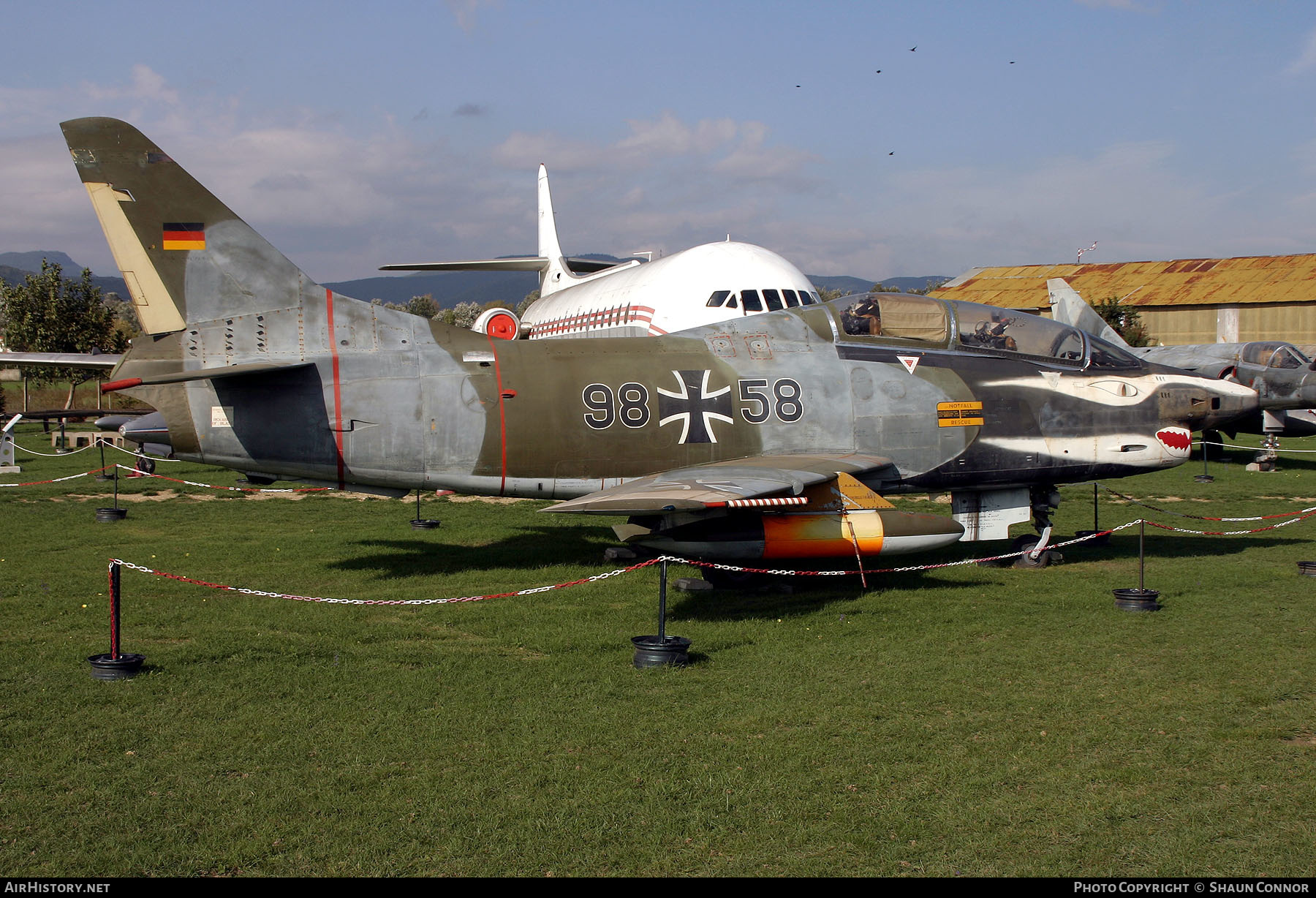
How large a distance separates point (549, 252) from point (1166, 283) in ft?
136

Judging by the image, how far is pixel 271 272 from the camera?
11.3 meters

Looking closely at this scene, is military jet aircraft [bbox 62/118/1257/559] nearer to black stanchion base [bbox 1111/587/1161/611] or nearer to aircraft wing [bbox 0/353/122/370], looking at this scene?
black stanchion base [bbox 1111/587/1161/611]


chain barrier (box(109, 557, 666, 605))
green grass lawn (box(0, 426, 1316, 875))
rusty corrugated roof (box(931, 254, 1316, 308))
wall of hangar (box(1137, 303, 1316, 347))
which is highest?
rusty corrugated roof (box(931, 254, 1316, 308))

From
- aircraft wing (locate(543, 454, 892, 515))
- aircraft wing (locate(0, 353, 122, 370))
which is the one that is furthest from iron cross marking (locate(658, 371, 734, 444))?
aircraft wing (locate(0, 353, 122, 370))

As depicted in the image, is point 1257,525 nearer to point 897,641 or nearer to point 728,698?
point 897,641

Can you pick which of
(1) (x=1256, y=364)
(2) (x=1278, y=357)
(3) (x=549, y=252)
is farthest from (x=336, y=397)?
(3) (x=549, y=252)

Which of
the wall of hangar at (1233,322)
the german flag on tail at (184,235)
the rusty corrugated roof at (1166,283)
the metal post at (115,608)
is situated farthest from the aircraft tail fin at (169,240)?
the wall of hangar at (1233,322)

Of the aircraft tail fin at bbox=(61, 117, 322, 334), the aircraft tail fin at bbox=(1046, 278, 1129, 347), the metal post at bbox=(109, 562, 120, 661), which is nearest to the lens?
Answer: the metal post at bbox=(109, 562, 120, 661)

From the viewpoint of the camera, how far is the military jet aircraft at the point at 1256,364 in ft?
70.2

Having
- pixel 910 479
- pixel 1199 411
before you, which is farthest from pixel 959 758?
pixel 1199 411

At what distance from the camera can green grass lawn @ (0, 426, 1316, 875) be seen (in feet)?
16.5

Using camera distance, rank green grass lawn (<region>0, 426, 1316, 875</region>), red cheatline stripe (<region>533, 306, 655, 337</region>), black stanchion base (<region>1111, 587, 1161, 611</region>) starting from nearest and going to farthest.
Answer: green grass lawn (<region>0, 426, 1316, 875</region>) < black stanchion base (<region>1111, 587, 1161, 611</region>) < red cheatline stripe (<region>533, 306, 655, 337</region>)

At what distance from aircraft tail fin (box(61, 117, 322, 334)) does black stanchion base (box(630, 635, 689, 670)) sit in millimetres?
6271
